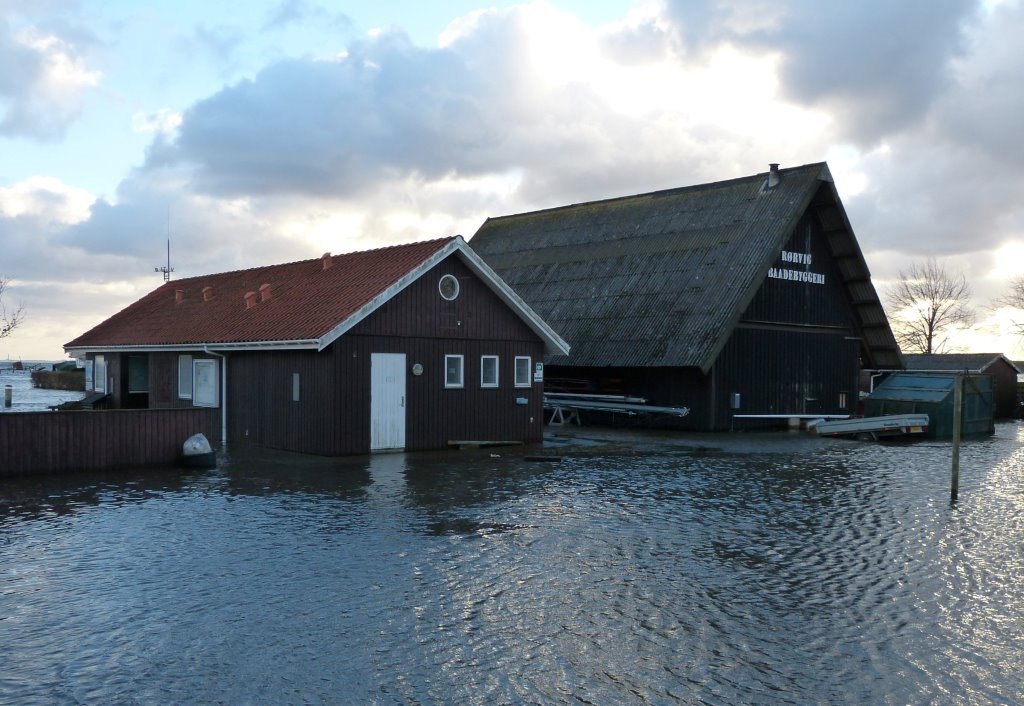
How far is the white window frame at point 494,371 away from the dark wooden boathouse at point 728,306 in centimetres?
766

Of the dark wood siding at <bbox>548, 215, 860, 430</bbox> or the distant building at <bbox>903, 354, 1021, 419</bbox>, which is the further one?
the distant building at <bbox>903, 354, 1021, 419</bbox>

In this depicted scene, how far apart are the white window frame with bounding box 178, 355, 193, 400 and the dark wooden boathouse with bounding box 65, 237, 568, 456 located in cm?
6

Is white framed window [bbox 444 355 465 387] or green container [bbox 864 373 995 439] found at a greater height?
white framed window [bbox 444 355 465 387]

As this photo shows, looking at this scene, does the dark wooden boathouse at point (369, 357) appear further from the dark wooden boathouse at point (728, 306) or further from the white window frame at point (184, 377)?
the dark wooden boathouse at point (728, 306)

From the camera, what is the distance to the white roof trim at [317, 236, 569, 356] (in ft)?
71.8

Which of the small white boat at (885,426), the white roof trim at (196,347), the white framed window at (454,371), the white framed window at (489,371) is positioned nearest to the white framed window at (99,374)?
the white roof trim at (196,347)

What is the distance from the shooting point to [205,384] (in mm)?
27500

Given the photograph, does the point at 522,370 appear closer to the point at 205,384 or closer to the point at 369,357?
the point at 369,357

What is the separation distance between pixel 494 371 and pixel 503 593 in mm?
16039

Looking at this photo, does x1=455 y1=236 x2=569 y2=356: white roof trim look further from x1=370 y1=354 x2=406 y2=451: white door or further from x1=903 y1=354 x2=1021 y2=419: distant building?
x1=903 y1=354 x2=1021 y2=419: distant building

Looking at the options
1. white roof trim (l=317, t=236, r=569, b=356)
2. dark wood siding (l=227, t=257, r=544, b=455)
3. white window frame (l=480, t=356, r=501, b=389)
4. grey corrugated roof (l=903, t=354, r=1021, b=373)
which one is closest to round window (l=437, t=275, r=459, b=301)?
dark wood siding (l=227, t=257, r=544, b=455)

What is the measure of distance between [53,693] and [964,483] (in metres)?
17.9

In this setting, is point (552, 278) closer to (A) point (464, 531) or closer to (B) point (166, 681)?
(A) point (464, 531)

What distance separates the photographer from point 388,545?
40.2 ft
